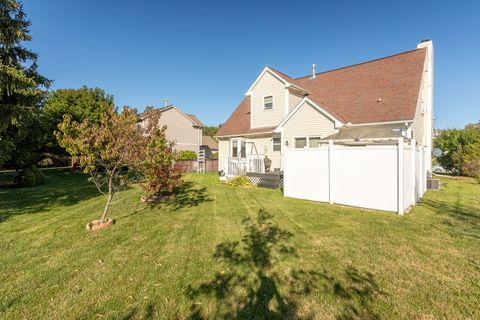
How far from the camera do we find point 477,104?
24.7 meters

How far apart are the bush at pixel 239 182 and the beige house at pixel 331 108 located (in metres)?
0.93

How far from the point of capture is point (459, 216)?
6.74 metres

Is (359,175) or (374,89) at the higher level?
(374,89)

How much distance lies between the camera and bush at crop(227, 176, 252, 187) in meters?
13.1

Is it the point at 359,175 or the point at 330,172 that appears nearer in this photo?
the point at 359,175

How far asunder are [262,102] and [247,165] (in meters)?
5.22

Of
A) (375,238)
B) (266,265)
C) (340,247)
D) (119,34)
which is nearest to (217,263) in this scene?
(266,265)

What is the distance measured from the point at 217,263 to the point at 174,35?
17.2 metres

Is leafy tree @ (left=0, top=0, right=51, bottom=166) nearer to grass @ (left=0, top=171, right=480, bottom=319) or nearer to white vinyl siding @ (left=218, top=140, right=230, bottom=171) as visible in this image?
grass @ (left=0, top=171, right=480, bottom=319)

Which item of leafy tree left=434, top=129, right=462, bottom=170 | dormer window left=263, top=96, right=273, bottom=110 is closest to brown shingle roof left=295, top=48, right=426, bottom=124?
dormer window left=263, top=96, right=273, bottom=110

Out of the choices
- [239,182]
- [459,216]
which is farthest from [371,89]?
[239,182]

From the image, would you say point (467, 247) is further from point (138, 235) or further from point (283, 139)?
point (283, 139)

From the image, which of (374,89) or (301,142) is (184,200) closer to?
(301,142)

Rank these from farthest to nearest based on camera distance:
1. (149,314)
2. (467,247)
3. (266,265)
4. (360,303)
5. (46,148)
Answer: (46,148) < (467,247) < (266,265) < (360,303) < (149,314)
